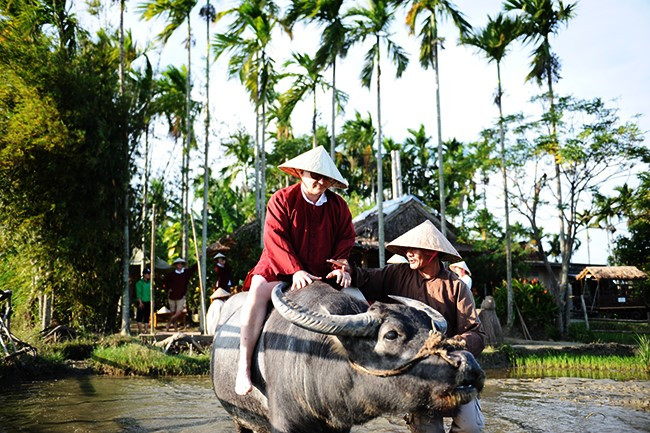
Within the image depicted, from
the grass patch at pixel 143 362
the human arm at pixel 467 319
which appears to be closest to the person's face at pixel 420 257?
the human arm at pixel 467 319

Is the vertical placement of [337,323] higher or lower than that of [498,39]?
lower

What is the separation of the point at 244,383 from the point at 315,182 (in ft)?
3.75

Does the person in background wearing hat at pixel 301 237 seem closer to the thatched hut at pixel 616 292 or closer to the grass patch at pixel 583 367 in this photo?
the grass patch at pixel 583 367

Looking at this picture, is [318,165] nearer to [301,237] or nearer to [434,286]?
[301,237]

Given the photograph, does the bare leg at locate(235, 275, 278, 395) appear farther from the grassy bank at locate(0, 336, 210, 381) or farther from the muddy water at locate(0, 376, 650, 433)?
the grassy bank at locate(0, 336, 210, 381)

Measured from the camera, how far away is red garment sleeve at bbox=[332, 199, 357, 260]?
328 cm

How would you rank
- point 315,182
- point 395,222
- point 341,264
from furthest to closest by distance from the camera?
1. point 395,222
2. point 315,182
3. point 341,264

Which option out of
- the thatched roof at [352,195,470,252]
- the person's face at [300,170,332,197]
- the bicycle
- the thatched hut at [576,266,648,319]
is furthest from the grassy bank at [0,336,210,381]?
the thatched hut at [576,266,648,319]

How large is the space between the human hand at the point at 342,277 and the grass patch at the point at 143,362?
672cm

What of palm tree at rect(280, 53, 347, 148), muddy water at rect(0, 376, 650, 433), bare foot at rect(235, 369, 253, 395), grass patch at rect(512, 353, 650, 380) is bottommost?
grass patch at rect(512, 353, 650, 380)

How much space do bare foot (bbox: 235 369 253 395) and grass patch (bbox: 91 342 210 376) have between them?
21.1ft

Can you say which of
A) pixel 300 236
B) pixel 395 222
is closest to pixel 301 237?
pixel 300 236

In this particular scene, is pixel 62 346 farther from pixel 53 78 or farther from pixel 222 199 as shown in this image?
pixel 222 199

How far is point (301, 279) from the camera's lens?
2.96 meters
